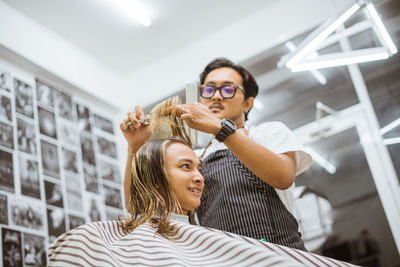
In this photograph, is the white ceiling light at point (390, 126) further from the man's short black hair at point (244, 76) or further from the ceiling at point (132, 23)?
the ceiling at point (132, 23)

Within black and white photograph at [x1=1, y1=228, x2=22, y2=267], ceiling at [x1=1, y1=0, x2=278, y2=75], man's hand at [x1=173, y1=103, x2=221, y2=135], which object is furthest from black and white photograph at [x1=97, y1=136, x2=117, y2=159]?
man's hand at [x1=173, y1=103, x2=221, y2=135]

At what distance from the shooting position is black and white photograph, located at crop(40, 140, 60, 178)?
10.1 ft

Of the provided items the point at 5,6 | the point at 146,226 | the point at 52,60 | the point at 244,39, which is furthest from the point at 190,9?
the point at 146,226

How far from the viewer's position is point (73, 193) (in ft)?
10.5

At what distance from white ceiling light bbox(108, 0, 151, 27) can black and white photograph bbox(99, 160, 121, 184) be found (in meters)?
1.18

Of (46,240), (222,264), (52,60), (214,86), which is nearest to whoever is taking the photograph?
(222,264)

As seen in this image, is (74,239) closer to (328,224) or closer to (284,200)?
(284,200)

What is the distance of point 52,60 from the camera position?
3.46m

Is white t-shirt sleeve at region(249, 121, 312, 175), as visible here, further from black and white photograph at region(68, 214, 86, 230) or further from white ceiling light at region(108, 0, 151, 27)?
white ceiling light at region(108, 0, 151, 27)

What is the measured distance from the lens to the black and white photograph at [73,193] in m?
3.15

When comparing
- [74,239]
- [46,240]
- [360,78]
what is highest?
[360,78]

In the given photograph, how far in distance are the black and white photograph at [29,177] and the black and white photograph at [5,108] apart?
0.28m

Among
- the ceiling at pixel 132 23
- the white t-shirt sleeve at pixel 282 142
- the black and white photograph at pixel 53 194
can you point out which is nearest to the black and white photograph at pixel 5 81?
the ceiling at pixel 132 23

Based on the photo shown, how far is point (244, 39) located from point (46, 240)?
7.09ft
